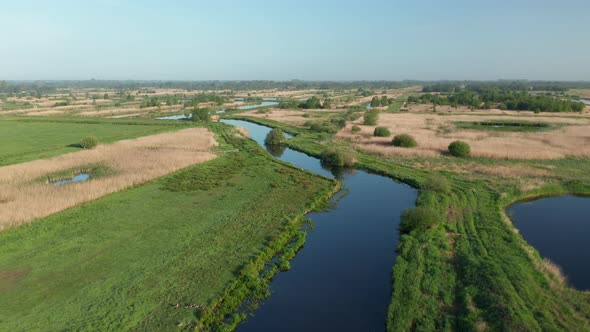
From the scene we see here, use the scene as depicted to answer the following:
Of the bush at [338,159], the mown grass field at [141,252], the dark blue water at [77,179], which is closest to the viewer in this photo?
the mown grass field at [141,252]

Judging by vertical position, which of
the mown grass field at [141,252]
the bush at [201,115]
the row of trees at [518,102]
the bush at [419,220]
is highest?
the row of trees at [518,102]

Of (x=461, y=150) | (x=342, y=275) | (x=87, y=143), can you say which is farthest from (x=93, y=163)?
(x=461, y=150)

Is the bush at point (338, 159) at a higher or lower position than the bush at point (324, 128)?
lower

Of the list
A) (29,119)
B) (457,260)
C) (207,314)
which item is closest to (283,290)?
(207,314)

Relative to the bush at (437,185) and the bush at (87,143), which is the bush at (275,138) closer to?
the bush at (87,143)

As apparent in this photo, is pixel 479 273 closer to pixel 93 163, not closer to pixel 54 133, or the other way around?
pixel 93 163

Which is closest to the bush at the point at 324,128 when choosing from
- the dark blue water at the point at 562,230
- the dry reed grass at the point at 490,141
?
the dry reed grass at the point at 490,141
